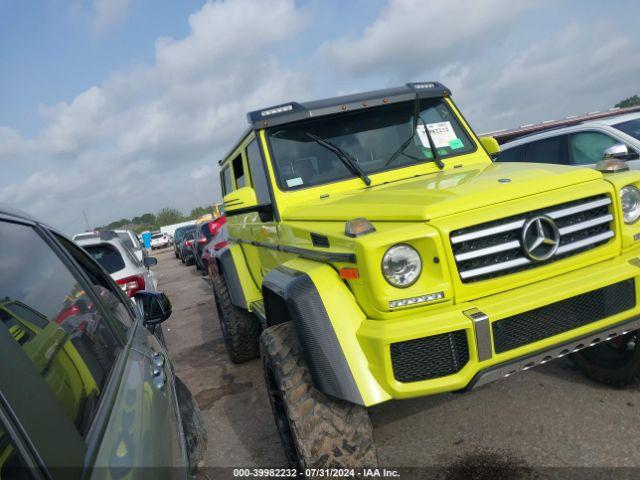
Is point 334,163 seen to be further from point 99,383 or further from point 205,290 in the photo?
point 205,290

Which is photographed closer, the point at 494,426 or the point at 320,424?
the point at 320,424

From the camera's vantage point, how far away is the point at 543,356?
2.27 meters

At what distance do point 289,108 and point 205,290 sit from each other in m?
8.54

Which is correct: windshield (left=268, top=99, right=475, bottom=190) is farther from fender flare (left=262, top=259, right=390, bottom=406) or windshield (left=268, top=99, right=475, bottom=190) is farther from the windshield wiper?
fender flare (left=262, top=259, right=390, bottom=406)

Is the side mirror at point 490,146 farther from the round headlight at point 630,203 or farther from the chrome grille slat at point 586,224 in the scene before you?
the chrome grille slat at point 586,224

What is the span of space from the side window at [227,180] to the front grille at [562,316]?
3860 millimetres

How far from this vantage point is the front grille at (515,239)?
2285 millimetres

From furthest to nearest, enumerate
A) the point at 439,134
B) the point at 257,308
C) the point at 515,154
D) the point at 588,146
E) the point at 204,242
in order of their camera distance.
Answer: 1. the point at 204,242
2. the point at 515,154
3. the point at 588,146
4. the point at 257,308
5. the point at 439,134

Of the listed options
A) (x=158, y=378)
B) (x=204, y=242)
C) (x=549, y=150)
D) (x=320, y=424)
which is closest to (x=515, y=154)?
(x=549, y=150)

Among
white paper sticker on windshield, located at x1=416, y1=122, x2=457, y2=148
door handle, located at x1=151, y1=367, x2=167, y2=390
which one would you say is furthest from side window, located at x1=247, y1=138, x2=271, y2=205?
door handle, located at x1=151, y1=367, x2=167, y2=390

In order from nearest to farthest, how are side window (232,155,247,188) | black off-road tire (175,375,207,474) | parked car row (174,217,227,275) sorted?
black off-road tire (175,375,207,474) < side window (232,155,247,188) < parked car row (174,217,227,275)

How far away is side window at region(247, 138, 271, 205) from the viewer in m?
3.73

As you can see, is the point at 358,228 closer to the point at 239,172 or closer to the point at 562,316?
the point at 562,316

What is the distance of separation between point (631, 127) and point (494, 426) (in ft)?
18.4
